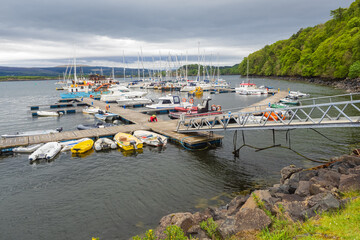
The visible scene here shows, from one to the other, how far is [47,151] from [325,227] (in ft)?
71.9

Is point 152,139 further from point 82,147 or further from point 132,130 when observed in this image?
point 82,147

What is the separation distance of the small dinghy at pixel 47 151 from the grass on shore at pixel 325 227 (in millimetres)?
19671

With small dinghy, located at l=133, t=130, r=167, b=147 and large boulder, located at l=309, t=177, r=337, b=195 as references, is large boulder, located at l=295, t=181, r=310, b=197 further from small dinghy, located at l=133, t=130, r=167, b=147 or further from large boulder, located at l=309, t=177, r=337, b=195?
small dinghy, located at l=133, t=130, r=167, b=147

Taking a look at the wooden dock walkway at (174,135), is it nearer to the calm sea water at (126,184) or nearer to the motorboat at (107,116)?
the calm sea water at (126,184)

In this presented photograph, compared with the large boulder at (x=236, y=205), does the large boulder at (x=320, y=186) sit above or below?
above

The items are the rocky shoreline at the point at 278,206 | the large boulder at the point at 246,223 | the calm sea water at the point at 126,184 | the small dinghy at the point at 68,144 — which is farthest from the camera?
the small dinghy at the point at 68,144

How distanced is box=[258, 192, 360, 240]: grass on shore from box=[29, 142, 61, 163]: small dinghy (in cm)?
1967

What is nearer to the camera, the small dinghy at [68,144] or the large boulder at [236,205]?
the large boulder at [236,205]

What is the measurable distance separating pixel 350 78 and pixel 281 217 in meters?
88.1

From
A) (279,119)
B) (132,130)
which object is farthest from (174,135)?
(279,119)

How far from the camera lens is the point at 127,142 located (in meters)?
23.4

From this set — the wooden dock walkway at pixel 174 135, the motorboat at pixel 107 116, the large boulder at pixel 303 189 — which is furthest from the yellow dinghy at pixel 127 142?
the large boulder at pixel 303 189

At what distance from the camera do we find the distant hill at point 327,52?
8294cm

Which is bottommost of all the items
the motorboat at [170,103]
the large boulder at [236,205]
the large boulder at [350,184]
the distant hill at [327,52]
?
the large boulder at [236,205]
